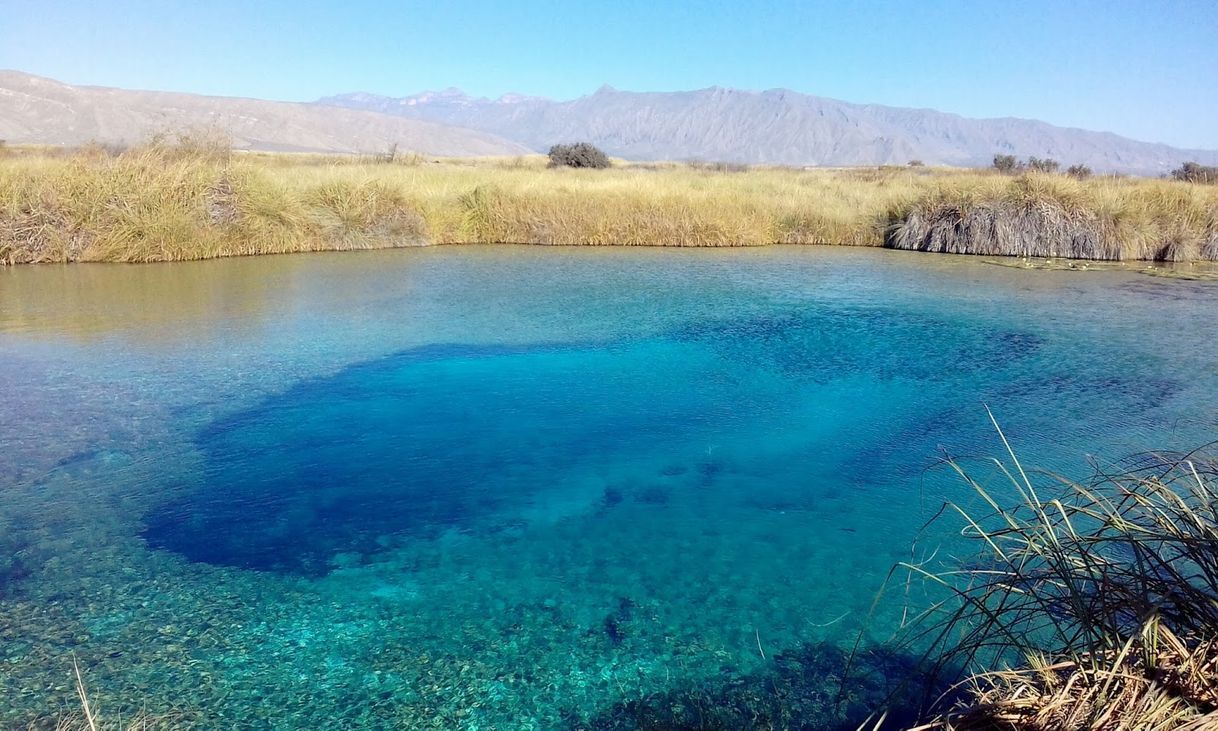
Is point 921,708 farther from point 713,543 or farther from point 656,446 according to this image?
point 656,446

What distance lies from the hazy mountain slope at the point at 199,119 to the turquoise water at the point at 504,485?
207ft

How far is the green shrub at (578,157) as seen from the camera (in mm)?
26359

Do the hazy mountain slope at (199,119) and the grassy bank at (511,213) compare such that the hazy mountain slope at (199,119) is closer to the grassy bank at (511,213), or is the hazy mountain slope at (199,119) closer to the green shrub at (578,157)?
the green shrub at (578,157)

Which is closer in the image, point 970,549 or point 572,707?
point 572,707

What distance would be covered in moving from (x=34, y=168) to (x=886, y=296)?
11182 mm

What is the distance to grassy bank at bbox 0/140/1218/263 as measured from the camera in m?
10.1

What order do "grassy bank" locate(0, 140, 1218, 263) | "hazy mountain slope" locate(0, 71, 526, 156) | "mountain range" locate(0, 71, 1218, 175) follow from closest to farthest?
"grassy bank" locate(0, 140, 1218, 263), "hazy mountain slope" locate(0, 71, 526, 156), "mountain range" locate(0, 71, 1218, 175)

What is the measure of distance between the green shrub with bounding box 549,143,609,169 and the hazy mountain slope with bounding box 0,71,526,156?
44.9m

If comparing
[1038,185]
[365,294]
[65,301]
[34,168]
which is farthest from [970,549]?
[34,168]

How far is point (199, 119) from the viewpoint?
234 ft

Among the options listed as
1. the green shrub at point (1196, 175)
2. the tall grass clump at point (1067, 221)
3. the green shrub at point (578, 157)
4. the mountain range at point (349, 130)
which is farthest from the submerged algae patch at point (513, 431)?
the green shrub at point (578, 157)

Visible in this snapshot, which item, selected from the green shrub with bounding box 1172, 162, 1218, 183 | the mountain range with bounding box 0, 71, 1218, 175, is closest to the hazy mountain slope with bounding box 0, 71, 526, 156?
the mountain range with bounding box 0, 71, 1218, 175

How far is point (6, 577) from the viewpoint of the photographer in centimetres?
278

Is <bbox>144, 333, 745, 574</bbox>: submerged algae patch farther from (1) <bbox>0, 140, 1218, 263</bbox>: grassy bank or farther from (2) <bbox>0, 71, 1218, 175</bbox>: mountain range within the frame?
(2) <bbox>0, 71, 1218, 175</bbox>: mountain range
